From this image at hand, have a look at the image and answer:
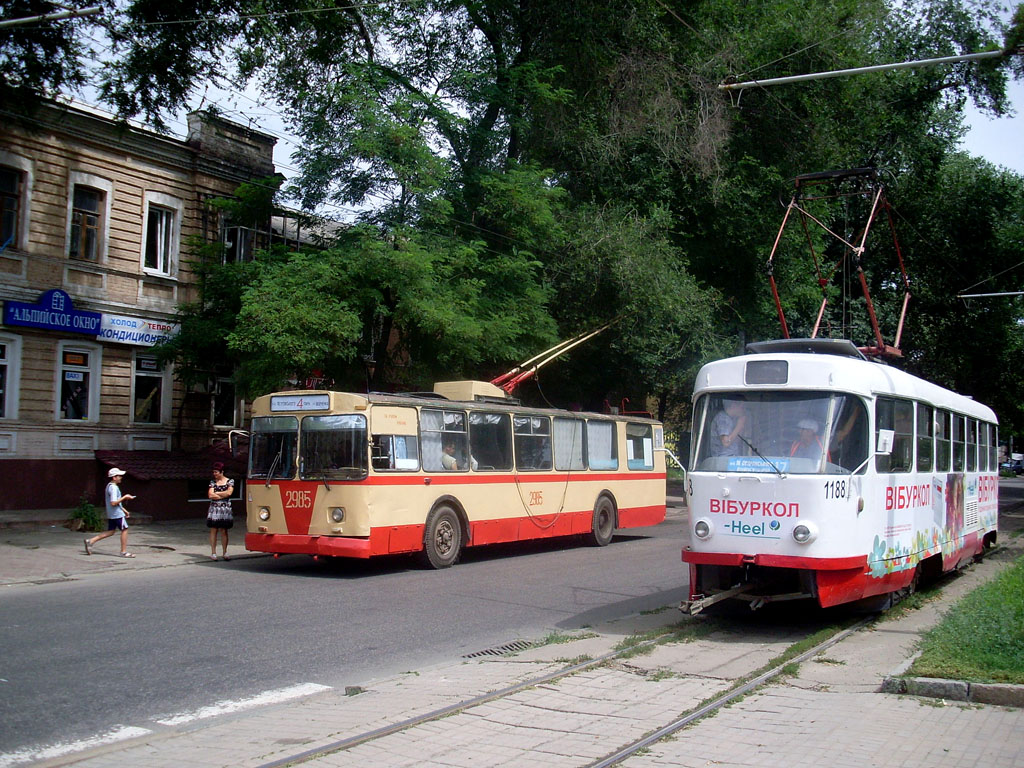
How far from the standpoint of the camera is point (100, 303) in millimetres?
22156

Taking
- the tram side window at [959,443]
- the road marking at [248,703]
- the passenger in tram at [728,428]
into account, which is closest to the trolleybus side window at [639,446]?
the tram side window at [959,443]

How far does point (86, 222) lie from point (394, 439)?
12142mm

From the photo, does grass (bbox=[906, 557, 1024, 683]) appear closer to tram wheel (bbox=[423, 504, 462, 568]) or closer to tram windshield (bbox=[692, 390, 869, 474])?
tram windshield (bbox=[692, 390, 869, 474])

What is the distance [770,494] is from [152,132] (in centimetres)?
1929

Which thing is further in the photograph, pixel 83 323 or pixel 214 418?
pixel 214 418

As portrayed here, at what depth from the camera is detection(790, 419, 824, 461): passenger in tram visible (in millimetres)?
9562

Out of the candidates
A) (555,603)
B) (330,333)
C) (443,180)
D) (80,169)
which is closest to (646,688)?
(555,603)

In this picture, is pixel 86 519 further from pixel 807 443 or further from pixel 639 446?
pixel 807 443

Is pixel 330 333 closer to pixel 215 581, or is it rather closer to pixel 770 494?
pixel 215 581

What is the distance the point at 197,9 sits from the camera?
18672mm

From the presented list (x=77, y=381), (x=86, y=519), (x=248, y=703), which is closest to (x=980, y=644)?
(x=248, y=703)

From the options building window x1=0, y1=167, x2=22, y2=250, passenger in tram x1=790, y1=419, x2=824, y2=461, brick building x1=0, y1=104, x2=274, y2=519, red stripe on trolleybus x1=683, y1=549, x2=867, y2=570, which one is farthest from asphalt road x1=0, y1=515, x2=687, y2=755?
building window x1=0, y1=167, x2=22, y2=250

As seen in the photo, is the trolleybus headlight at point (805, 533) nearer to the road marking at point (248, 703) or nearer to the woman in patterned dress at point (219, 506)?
the road marking at point (248, 703)

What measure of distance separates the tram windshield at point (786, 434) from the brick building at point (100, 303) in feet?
46.3
